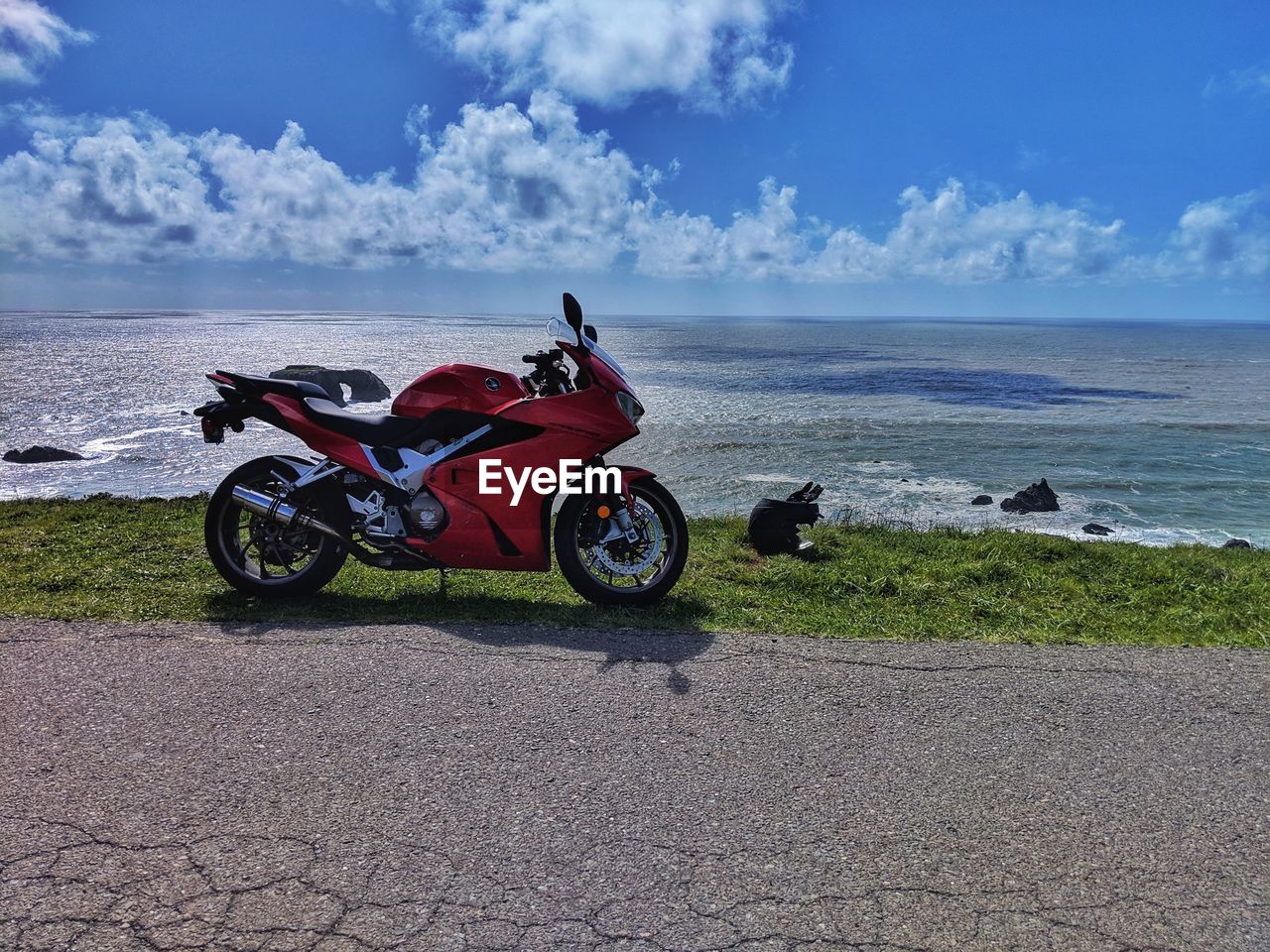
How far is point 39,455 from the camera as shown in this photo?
86.7 ft

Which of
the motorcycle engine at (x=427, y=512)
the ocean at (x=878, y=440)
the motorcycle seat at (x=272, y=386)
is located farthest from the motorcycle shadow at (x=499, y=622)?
the ocean at (x=878, y=440)

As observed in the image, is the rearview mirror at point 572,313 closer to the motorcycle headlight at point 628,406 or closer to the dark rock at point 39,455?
the motorcycle headlight at point 628,406

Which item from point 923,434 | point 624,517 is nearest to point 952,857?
point 624,517

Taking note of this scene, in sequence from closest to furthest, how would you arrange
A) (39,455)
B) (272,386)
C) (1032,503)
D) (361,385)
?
(272,386), (1032,503), (39,455), (361,385)

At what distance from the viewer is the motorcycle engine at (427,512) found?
6.27 metres

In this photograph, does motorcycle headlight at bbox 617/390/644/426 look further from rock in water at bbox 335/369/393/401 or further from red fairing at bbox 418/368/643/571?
rock in water at bbox 335/369/393/401

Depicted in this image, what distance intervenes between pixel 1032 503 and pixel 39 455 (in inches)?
1083

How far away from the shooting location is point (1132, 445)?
32.0 metres

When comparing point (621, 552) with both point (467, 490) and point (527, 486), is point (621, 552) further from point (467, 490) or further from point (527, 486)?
point (467, 490)

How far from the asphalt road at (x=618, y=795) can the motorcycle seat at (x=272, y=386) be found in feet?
6.32

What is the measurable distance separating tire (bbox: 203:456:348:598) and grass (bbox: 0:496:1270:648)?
0.56 feet

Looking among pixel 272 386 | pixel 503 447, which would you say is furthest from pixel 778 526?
pixel 272 386

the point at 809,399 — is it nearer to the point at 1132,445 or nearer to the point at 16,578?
the point at 1132,445

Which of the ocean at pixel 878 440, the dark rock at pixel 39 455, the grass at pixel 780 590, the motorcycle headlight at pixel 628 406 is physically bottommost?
the dark rock at pixel 39 455
